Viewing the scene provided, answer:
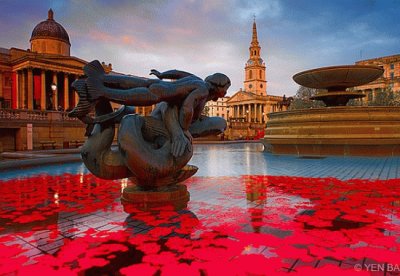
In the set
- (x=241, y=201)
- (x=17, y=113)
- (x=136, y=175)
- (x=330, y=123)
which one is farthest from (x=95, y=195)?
(x=17, y=113)

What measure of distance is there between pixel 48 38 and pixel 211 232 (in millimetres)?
53355

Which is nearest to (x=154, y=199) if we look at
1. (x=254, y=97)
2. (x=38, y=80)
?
(x=38, y=80)

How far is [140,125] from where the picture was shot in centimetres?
463

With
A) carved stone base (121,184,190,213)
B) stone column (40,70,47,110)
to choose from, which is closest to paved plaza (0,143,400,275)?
carved stone base (121,184,190,213)

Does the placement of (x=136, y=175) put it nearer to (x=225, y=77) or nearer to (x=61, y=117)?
(x=225, y=77)

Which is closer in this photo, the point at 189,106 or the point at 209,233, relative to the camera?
the point at 209,233

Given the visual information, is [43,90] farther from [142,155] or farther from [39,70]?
[142,155]

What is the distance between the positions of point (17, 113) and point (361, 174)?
25117mm

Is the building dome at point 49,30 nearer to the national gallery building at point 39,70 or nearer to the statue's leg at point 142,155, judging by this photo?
the national gallery building at point 39,70

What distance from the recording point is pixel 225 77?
17.0ft

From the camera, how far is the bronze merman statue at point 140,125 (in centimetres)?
445

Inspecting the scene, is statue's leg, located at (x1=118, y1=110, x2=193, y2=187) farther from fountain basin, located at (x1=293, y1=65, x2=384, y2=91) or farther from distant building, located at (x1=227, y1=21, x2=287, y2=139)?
distant building, located at (x1=227, y1=21, x2=287, y2=139)

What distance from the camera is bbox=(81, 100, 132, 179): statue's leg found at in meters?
4.65

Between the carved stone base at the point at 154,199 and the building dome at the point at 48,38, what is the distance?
50.5 meters
